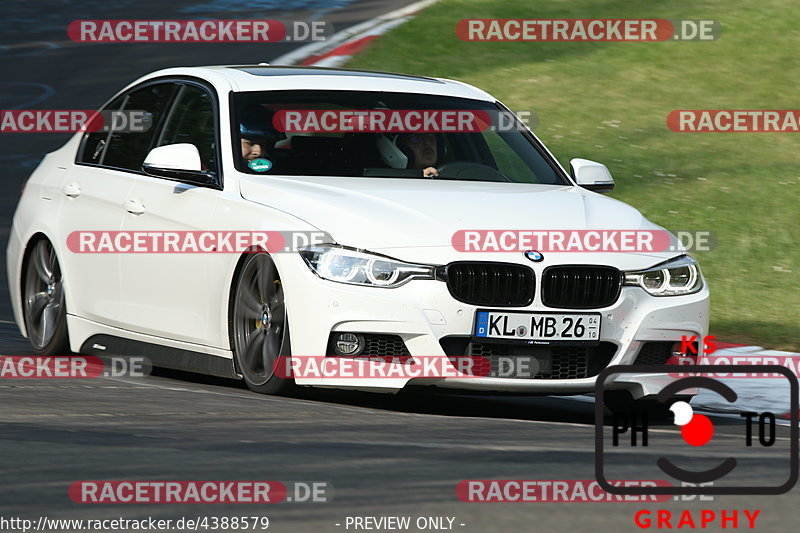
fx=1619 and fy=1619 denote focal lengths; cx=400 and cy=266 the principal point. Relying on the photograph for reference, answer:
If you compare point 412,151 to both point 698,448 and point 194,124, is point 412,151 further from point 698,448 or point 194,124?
point 698,448

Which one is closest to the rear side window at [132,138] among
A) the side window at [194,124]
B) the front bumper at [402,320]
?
the side window at [194,124]

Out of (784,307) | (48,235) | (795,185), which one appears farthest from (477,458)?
(795,185)

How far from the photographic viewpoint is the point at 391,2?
30.3m

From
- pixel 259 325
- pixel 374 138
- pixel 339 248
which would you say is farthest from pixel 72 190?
pixel 339 248

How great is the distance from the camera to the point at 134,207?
333 inches

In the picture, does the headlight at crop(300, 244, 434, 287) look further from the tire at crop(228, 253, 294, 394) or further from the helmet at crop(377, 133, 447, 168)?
the helmet at crop(377, 133, 447, 168)

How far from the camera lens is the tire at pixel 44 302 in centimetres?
909

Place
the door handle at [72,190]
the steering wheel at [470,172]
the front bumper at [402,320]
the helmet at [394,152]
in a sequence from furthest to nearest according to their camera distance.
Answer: the door handle at [72,190]
the steering wheel at [470,172]
the helmet at [394,152]
the front bumper at [402,320]

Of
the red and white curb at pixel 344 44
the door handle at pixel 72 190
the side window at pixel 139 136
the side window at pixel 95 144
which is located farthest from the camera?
the red and white curb at pixel 344 44

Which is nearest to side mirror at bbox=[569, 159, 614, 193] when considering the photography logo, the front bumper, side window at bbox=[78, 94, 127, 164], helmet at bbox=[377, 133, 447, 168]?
helmet at bbox=[377, 133, 447, 168]

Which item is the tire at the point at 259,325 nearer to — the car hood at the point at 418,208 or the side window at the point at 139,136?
the car hood at the point at 418,208

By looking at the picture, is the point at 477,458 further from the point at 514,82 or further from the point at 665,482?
the point at 514,82

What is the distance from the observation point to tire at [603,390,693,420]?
7.96 metres

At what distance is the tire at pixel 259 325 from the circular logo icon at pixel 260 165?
626 mm
